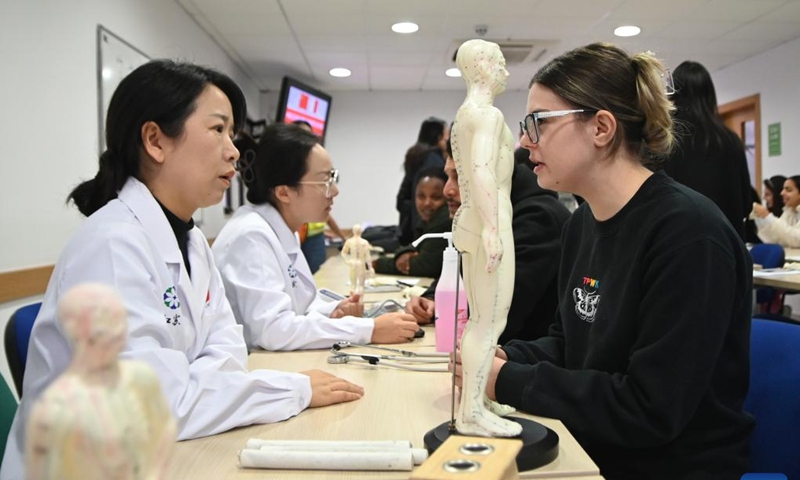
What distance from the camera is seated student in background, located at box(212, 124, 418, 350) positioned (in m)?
1.74

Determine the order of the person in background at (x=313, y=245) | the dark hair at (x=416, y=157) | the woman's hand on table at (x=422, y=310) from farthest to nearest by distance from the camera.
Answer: the dark hair at (x=416, y=157), the person in background at (x=313, y=245), the woman's hand on table at (x=422, y=310)

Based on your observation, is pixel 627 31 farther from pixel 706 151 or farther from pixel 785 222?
pixel 706 151

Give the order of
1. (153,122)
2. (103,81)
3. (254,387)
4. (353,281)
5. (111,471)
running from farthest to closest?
1. (103,81)
2. (353,281)
3. (153,122)
4. (254,387)
5. (111,471)

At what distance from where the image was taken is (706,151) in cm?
278

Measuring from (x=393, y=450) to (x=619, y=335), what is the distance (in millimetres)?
489

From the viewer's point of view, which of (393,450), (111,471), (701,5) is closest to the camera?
(111,471)

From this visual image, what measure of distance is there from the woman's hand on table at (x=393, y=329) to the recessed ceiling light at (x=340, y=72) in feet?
17.5

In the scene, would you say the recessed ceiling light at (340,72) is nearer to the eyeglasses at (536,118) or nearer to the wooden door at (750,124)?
the wooden door at (750,124)

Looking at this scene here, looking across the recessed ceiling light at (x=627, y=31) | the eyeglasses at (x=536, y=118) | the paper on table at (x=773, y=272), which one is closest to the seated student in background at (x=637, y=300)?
the eyeglasses at (x=536, y=118)

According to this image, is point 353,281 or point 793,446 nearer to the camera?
point 793,446

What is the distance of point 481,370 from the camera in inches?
37.9

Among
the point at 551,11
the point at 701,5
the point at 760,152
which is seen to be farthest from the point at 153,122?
the point at 760,152

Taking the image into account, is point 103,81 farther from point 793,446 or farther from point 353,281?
point 793,446

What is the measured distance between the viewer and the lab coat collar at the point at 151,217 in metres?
1.23
